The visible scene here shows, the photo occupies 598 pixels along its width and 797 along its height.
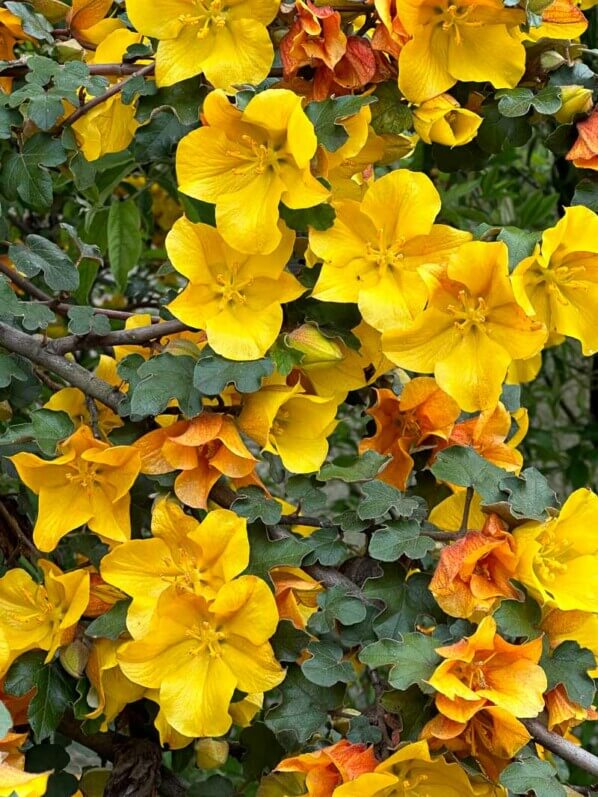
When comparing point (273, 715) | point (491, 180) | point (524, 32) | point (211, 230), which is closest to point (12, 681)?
point (273, 715)

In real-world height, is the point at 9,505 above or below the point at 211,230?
below

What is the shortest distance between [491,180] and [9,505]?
3.17 feet

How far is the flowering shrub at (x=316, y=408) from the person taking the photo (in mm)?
673

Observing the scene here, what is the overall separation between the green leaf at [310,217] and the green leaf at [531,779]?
13.3 inches

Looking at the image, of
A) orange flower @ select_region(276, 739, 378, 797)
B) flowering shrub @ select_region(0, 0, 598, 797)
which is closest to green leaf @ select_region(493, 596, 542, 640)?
flowering shrub @ select_region(0, 0, 598, 797)

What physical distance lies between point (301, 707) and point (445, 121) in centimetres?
39

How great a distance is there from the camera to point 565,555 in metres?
0.73

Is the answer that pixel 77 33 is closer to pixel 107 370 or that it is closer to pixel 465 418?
pixel 107 370

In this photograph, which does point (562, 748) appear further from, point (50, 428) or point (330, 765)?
point (50, 428)

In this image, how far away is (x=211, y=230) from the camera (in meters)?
0.75

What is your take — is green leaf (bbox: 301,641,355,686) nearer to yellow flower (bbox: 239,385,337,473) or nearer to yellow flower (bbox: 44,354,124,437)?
yellow flower (bbox: 239,385,337,473)

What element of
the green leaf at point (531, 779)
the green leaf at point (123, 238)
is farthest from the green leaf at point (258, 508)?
the green leaf at point (123, 238)

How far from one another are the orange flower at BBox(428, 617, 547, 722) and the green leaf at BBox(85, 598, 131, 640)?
22 centimetres

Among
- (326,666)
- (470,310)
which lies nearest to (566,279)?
(470,310)
